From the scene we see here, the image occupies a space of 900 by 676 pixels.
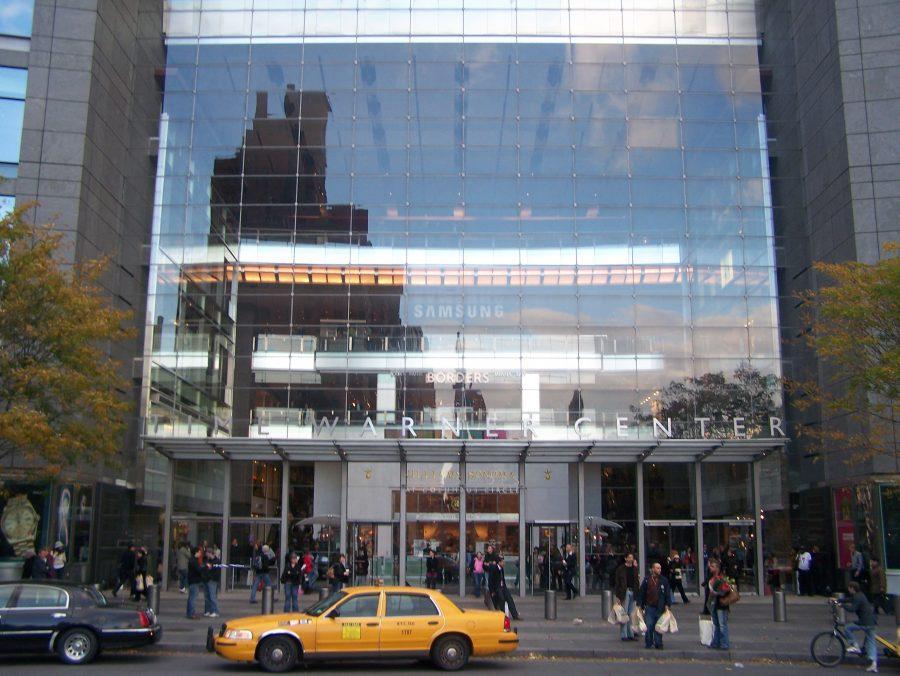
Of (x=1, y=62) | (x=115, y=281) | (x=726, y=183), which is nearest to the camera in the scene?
(x=1, y=62)

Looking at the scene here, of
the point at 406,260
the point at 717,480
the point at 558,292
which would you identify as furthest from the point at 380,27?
the point at 717,480

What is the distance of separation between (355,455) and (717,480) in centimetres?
1283

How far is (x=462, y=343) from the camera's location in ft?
111

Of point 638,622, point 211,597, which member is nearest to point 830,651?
point 638,622

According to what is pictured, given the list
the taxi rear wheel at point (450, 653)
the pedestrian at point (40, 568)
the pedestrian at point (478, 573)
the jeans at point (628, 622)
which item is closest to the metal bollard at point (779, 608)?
the jeans at point (628, 622)

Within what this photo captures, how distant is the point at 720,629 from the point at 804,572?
13.4m

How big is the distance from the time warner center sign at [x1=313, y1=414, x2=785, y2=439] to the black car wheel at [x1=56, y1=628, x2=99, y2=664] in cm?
1733

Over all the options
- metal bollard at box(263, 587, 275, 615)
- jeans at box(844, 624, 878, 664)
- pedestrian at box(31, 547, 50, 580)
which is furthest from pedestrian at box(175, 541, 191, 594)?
jeans at box(844, 624, 878, 664)

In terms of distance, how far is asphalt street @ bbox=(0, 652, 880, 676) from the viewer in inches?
594

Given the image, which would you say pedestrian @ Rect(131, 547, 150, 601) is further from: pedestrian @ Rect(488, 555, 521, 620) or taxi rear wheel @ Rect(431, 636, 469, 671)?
taxi rear wheel @ Rect(431, 636, 469, 671)

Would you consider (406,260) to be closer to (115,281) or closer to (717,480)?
(115,281)

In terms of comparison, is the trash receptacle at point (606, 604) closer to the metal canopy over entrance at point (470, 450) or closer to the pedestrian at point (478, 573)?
the pedestrian at point (478, 573)

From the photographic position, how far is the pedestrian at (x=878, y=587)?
81.6 feet

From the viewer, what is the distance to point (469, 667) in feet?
51.6
